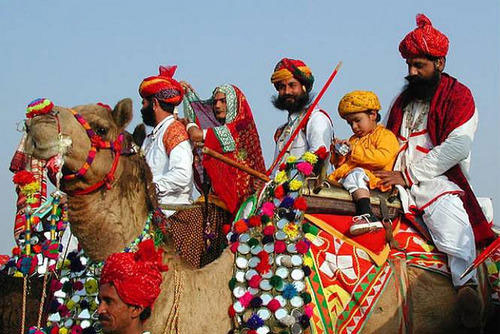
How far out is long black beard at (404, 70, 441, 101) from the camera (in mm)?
7004

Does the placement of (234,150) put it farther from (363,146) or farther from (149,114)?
(363,146)

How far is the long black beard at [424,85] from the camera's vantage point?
23.0ft

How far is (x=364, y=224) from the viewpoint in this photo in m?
6.18

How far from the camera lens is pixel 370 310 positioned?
6.13 meters

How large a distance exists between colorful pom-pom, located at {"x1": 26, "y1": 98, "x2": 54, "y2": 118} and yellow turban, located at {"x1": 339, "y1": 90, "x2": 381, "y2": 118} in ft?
8.43

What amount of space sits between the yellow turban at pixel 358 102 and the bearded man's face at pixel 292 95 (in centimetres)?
80

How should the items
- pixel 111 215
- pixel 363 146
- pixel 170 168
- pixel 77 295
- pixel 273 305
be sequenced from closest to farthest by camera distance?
pixel 111 215
pixel 273 305
pixel 77 295
pixel 363 146
pixel 170 168

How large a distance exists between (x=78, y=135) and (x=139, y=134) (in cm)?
65

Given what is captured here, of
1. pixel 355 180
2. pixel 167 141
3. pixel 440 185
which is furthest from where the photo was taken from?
pixel 167 141

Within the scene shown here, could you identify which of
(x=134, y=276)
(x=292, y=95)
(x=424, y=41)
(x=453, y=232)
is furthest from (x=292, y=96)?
(x=134, y=276)

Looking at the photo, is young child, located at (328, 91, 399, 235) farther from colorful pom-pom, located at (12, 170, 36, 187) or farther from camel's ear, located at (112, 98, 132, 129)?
colorful pom-pom, located at (12, 170, 36, 187)

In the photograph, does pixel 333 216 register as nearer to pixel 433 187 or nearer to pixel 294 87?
pixel 433 187

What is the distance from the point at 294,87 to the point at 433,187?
1.68 metres

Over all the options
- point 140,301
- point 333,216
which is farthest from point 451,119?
point 140,301
